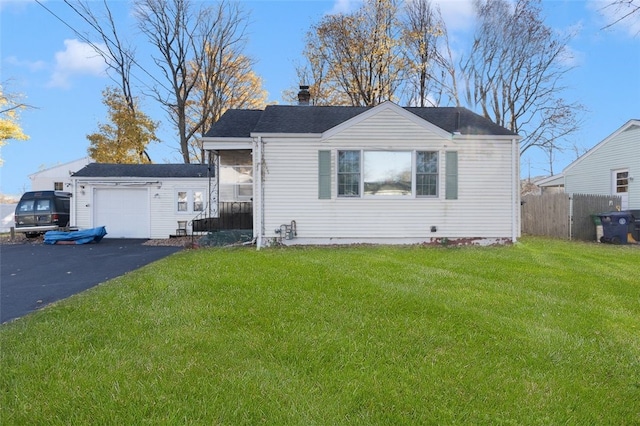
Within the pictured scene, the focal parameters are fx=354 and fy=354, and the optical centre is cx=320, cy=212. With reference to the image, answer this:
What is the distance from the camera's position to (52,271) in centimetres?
786

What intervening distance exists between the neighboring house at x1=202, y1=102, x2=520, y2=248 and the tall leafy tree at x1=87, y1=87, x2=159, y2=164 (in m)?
14.6

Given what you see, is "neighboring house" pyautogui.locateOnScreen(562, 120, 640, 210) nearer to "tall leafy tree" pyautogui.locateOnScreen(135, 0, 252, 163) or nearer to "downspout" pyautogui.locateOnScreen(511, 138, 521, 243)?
"downspout" pyautogui.locateOnScreen(511, 138, 521, 243)

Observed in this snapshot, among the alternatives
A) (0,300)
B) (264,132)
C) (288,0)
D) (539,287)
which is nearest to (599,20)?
(539,287)

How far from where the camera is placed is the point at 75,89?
41.1 feet

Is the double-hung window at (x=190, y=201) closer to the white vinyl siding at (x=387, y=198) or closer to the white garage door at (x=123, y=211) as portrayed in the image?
the white garage door at (x=123, y=211)

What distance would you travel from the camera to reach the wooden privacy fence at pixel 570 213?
13742 mm

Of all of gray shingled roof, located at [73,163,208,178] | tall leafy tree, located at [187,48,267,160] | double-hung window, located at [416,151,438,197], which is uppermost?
tall leafy tree, located at [187,48,267,160]

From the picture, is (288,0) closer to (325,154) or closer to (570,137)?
(325,154)

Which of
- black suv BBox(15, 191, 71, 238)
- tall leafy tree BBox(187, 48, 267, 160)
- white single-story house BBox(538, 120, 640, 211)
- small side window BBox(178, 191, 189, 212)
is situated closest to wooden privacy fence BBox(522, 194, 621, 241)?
white single-story house BBox(538, 120, 640, 211)

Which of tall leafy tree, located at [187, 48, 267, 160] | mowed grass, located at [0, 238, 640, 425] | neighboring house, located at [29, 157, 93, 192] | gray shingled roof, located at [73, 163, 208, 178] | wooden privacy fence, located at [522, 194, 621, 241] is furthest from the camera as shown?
neighboring house, located at [29, 157, 93, 192]

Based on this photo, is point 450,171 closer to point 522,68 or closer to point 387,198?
point 387,198

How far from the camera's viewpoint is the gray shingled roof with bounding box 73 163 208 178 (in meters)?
15.6

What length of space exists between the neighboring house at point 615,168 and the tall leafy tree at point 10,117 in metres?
30.5

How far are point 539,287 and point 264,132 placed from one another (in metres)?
7.73
